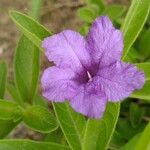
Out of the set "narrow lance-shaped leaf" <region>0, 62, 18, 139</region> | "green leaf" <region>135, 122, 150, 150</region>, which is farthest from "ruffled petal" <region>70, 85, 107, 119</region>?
"narrow lance-shaped leaf" <region>0, 62, 18, 139</region>

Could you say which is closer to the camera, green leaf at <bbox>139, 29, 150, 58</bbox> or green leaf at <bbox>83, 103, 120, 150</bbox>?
green leaf at <bbox>83, 103, 120, 150</bbox>

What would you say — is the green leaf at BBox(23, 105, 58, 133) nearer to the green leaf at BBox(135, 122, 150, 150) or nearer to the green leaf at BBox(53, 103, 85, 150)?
the green leaf at BBox(53, 103, 85, 150)

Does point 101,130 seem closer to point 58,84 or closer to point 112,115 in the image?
point 112,115

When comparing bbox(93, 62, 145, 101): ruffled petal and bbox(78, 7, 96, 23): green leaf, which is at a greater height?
bbox(93, 62, 145, 101): ruffled petal

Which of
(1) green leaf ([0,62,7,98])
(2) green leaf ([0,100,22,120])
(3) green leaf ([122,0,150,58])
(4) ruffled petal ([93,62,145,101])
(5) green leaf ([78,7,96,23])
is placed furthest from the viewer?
(5) green leaf ([78,7,96,23])

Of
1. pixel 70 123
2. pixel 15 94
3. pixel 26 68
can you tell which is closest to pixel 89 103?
pixel 70 123

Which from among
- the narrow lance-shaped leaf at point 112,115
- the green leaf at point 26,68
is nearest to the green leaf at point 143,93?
the narrow lance-shaped leaf at point 112,115

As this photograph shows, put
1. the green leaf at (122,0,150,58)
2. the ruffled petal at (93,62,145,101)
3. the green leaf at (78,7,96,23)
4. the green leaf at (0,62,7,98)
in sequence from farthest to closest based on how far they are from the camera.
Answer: the green leaf at (78,7,96,23) → the green leaf at (0,62,7,98) → the green leaf at (122,0,150,58) → the ruffled petal at (93,62,145,101)
